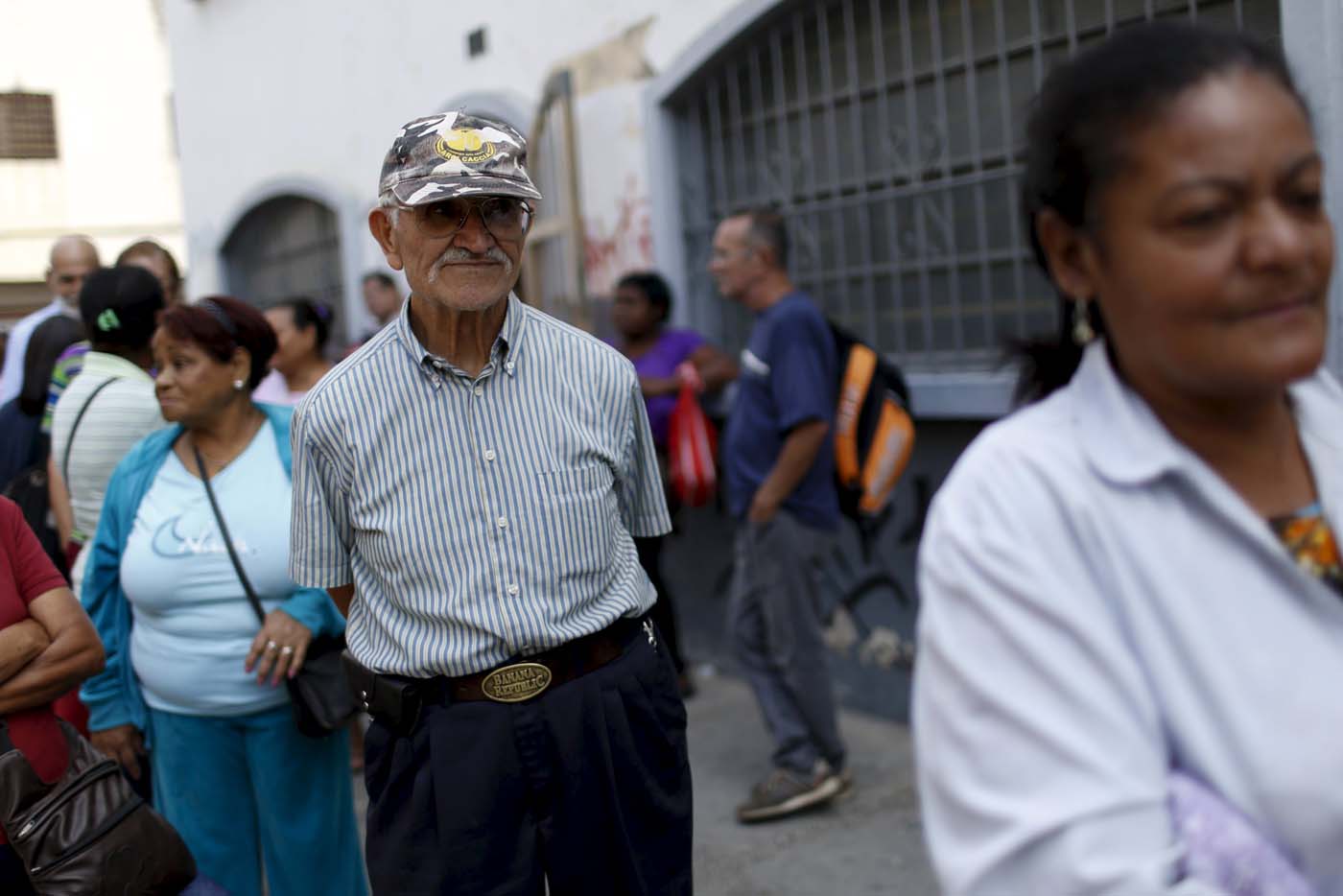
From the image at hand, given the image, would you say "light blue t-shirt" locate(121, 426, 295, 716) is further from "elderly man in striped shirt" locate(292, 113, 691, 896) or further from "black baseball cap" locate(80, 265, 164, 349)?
"black baseball cap" locate(80, 265, 164, 349)

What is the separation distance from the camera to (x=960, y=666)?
1200 mm

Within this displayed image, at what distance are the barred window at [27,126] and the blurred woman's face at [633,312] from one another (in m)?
13.2

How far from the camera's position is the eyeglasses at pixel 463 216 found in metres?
2.50

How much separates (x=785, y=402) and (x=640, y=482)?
1.76 metres

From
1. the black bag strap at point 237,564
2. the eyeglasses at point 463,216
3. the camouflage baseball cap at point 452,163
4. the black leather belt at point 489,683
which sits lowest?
the black leather belt at point 489,683

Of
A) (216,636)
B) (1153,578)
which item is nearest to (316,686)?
(216,636)

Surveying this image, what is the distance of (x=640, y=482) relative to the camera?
9.43ft

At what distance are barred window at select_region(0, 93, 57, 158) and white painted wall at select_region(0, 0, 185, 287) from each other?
0.29ft

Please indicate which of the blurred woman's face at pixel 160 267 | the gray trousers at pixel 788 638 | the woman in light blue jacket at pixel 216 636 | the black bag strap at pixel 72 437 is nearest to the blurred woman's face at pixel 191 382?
the woman in light blue jacket at pixel 216 636

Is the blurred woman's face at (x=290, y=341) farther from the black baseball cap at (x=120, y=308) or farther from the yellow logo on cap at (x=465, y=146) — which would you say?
the yellow logo on cap at (x=465, y=146)

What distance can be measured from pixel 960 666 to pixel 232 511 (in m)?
2.41

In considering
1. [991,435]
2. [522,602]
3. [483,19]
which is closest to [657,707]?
[522,602]

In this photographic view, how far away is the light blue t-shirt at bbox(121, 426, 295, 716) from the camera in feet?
10.5

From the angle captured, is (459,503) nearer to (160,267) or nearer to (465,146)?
(465,146)
